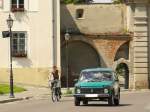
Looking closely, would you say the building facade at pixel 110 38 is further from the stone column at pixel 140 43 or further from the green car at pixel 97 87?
the green car at pixel 97 87

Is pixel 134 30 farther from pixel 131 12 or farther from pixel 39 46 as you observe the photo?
pixel 39 46

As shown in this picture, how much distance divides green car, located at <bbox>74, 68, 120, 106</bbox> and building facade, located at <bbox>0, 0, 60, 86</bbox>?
22511 millimetres

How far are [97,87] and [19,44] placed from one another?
2476cm

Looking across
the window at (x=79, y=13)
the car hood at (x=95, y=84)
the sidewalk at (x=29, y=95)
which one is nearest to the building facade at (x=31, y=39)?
the sidewalk at (x=29, y=95)

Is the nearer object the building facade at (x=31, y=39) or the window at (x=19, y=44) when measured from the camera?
the building facade at (x=31, y=39)

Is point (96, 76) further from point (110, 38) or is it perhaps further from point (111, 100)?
point (110, 38)

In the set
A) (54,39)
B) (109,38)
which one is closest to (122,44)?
(109,38)

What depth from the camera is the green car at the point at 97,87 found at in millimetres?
32250

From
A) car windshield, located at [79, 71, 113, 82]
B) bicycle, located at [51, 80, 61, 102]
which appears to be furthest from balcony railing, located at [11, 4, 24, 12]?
car windshield, located at [79, 71, 113, 82]

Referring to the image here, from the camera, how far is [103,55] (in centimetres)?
6206

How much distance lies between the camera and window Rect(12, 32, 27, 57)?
5628 cm

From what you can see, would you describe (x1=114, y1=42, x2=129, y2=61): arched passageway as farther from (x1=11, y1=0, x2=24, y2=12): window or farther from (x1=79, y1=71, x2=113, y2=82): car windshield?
(x1=79, y1=71, x2=113, y2=82): car windshield

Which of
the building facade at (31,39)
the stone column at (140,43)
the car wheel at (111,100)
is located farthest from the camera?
the stone column at (140,43)

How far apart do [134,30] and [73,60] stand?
234 inches
